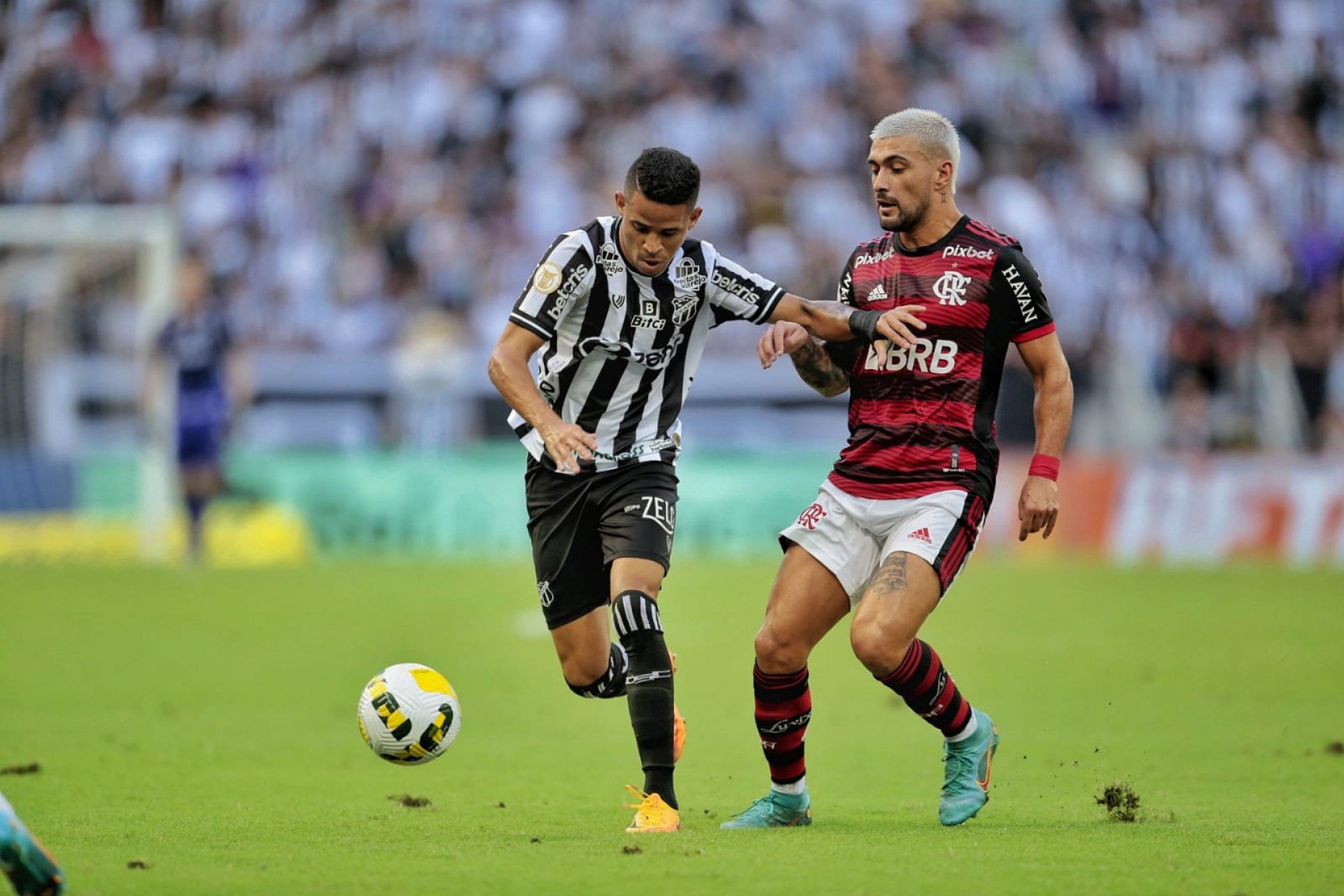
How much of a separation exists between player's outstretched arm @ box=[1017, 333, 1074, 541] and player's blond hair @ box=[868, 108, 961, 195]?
2.32 ft

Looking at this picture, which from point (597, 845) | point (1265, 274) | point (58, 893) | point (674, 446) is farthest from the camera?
point (1265, 274)

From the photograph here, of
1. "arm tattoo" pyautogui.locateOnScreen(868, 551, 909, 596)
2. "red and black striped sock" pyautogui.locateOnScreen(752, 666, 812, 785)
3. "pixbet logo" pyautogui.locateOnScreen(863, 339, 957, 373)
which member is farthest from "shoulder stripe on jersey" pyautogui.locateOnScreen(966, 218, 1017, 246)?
"red and black striped sock" pyautogui.locateOnScreen(752, 666, 812, 785)

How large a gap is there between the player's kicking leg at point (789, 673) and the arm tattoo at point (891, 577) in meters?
0.20

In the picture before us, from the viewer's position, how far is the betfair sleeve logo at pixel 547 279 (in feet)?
23.5

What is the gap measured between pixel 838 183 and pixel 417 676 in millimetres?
17288

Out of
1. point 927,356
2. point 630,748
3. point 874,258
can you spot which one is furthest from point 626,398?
point 630,748

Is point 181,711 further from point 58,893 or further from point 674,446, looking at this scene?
point 58,893

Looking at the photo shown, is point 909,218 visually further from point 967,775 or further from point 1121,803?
point 1121,803

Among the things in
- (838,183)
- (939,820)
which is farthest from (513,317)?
(838,183)

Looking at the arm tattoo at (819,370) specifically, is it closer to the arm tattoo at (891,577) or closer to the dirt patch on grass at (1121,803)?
the arm tattoo at (891,577)

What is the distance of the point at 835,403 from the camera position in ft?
68.3

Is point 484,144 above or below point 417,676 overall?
above

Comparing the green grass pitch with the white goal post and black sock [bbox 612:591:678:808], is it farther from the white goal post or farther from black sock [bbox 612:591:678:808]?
the white goal post

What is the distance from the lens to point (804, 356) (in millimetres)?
7309
